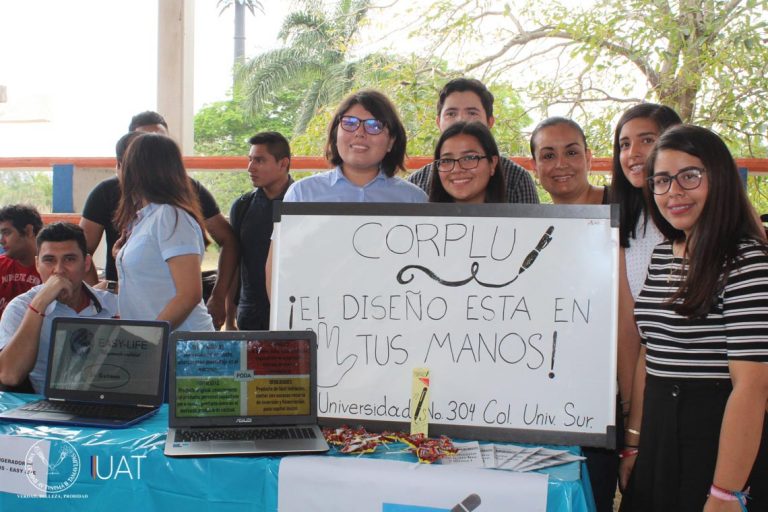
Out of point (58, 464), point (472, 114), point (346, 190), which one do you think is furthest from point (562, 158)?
point (58, 464)

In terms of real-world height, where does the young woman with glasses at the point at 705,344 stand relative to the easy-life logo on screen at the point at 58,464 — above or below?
above

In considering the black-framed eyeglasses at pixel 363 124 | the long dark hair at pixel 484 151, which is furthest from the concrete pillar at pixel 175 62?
the long dark hair at pixel 484 151

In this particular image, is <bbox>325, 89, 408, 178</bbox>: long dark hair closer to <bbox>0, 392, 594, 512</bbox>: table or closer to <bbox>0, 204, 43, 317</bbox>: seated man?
<bbox>0, 392, 594, 512</bbox>: table

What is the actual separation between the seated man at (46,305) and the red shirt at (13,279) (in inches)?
38.0

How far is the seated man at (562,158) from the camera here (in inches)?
100

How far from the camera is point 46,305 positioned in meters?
2.50

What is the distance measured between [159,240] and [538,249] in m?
1.35

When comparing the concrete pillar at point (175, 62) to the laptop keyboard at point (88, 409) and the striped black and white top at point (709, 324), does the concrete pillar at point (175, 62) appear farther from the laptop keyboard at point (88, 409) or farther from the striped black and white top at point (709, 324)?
the striped black and white top at point (709, 324)

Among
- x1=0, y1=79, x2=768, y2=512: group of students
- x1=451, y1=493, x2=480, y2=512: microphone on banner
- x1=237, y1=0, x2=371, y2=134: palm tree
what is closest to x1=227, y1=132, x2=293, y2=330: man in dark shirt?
x1=0, y1=79, x2=768, y2=512: group of students

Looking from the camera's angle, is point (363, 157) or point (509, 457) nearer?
point (509, 457)

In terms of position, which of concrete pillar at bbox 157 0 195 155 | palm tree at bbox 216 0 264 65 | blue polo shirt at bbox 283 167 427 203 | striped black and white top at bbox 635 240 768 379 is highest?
palm tree at bbox 216 0 264 65

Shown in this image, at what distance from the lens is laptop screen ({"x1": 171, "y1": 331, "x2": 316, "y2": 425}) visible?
5.91 feet

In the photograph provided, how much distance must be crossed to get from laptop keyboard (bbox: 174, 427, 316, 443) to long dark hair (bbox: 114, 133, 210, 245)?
3.37 ft

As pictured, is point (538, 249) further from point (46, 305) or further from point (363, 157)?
point (46, 305)
